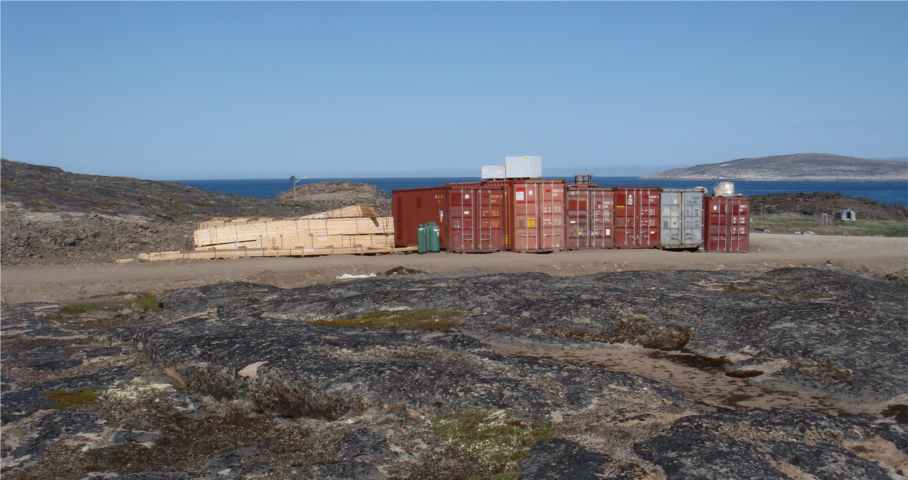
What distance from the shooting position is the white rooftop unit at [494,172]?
2486 centimetres

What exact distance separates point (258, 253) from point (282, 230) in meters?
1.67

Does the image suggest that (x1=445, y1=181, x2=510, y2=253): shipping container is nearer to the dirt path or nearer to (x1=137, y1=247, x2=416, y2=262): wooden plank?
the dirt path

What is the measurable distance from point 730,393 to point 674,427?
6.92 ft

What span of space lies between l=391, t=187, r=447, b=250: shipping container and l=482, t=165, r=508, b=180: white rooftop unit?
7.76 feet

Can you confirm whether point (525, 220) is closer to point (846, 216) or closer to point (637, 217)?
point (637, 217)

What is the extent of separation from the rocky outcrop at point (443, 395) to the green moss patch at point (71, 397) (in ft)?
0.13

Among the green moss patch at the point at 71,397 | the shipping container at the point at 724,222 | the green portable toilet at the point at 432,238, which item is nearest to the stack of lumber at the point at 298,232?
the green portable toilet at the point at 432,238

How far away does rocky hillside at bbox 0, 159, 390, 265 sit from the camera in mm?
22359

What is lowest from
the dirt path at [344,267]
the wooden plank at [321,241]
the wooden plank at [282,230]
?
the dirt path at [344,267]

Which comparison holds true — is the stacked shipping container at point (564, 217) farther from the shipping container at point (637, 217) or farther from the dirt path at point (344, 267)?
→ the dirt path at point (344, 267)

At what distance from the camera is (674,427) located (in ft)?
20.7

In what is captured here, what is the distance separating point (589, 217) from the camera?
24.3m

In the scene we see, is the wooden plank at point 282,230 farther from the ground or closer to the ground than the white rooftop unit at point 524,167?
closer to the ground

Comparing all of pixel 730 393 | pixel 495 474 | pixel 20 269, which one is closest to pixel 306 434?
pixel 495 474
